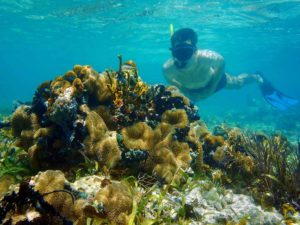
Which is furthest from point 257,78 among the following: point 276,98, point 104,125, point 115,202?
point 115,202

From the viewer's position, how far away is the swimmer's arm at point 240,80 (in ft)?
46.7

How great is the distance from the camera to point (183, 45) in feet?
31.5

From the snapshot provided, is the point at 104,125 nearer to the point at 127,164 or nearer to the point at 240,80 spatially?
the point at 127,164

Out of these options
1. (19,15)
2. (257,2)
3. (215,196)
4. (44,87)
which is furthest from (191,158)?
(19,15)

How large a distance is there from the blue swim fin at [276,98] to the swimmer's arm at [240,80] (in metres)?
0.67

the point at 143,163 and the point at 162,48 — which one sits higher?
the point at 143,163

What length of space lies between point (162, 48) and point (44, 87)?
45775 mm

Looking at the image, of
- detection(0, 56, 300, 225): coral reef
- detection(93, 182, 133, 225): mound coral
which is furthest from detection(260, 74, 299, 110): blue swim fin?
detection(93, 182, 133, 225): mound coral

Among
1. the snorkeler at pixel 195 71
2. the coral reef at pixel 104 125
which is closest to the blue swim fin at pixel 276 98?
the snorkeler at pixel 195 71

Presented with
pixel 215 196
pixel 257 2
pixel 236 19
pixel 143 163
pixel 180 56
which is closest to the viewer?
pixel 215 196

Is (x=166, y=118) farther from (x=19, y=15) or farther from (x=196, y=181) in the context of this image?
(x=19, y=15)

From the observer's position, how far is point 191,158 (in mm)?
5488

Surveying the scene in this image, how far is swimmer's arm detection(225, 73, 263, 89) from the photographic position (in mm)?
14242

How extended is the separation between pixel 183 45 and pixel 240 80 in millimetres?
6685
